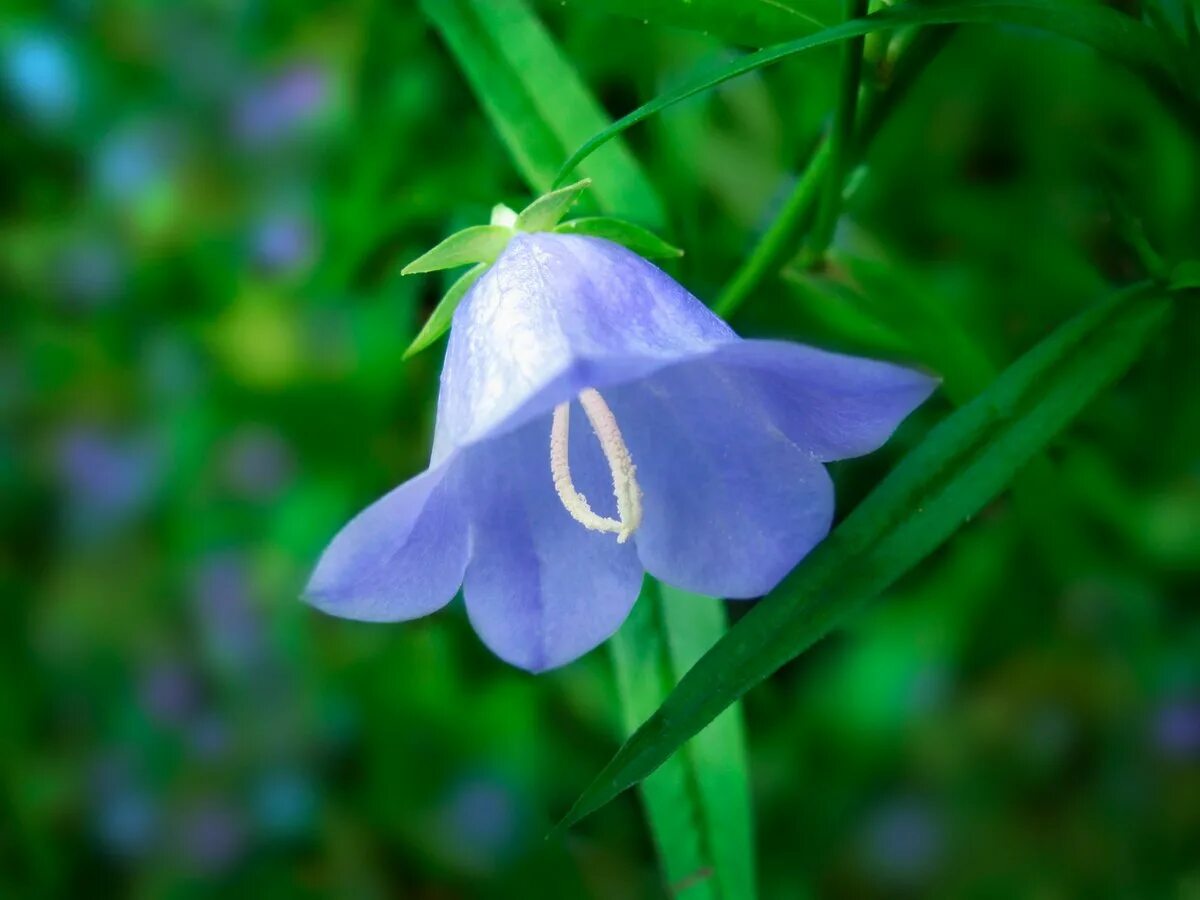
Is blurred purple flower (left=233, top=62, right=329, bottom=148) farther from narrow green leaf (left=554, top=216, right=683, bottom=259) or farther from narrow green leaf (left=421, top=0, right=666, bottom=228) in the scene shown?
narrow green leaf (left=554, top=216, right=683, bottom=259)

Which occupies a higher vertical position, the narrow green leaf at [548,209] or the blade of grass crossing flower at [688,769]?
the narrow green leaf at [548,209]

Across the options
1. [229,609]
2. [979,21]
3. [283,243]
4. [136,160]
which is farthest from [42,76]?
[979,21]

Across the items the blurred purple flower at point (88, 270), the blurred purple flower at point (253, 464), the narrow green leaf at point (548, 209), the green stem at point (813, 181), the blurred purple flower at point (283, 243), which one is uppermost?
the blurred purple flower at point (88, 270)

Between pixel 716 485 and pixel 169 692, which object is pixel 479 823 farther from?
pixel 716 485

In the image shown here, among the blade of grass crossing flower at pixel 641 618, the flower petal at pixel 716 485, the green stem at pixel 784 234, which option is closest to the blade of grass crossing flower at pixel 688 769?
the blade of grass crossing flower at pixel 641 618

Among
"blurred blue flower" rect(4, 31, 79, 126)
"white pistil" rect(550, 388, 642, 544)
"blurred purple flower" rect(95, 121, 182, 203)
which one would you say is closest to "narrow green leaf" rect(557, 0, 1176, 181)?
"white pistil" rect(550, 388, 642, 544)

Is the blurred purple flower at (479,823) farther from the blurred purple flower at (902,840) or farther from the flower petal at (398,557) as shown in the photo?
the flower petal at (398,557)
